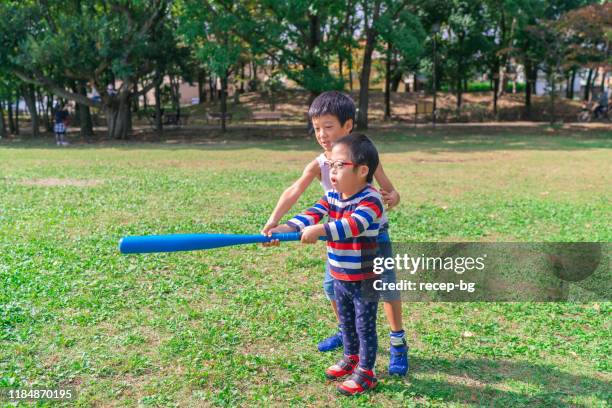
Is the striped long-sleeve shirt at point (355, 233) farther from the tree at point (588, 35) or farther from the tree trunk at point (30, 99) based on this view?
the tree trunk at point (30, 99)

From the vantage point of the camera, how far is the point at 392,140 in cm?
2289

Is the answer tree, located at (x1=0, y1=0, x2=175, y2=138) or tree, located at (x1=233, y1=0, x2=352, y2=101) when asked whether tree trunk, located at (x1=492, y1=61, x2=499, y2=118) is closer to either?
tree, located at (x1=233, y1=0, x2=352, y2=101)

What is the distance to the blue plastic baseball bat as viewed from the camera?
10.1 ft

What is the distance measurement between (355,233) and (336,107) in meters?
0.80

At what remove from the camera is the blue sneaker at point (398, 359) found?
3.53 metres

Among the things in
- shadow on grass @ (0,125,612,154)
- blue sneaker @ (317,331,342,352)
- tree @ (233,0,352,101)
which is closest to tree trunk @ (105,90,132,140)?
shadow on grass @ (0,125,612,154)

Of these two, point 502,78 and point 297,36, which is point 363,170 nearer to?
point 297,36

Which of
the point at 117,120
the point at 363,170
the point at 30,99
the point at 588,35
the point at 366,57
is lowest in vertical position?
the point at 363,170

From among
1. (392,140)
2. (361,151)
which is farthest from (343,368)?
(392,140)

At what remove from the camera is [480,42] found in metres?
31.7

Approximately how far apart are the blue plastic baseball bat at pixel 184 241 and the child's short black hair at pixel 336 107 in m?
0.76

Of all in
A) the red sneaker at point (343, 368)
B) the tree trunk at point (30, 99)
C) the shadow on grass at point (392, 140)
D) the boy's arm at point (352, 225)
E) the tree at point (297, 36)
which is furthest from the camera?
the tree trunk at point (30, 99)

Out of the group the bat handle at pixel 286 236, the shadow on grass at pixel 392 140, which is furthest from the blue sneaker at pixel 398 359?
the shadow on grass at pixel 392 140

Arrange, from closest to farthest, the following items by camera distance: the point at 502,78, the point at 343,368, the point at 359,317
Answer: the point at 359,317 → the point at 343,368 → the point at 502,78
